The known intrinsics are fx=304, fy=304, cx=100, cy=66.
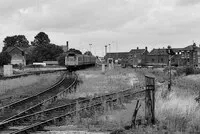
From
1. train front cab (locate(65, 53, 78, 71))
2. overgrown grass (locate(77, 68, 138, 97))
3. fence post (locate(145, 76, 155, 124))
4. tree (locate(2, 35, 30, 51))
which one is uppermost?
tree (locate(2, 35, 30, 51))

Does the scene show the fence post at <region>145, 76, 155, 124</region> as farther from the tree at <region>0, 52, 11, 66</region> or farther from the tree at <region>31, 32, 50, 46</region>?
the tree at <region>31, 32, 50, 46</region>

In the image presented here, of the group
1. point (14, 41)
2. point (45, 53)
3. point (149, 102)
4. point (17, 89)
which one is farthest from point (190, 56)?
point (149, 102)

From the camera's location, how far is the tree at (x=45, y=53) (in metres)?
103

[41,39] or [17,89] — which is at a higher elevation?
[41,39]

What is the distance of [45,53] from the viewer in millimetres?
103812

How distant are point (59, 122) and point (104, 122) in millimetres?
Answer: 1565

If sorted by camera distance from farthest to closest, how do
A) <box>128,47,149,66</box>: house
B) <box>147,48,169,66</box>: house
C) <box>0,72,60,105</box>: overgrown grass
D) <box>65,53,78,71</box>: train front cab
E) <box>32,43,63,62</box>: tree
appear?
1. <box>128,47,149,66</box>: house
2. <box>147,48,169,66</box>: house
3. <box>32,43,63,62</box>: tree
4. <box>65,53,78,71</box>: train front cab
5. <box>0,72,60,105</box>: overgrown grass

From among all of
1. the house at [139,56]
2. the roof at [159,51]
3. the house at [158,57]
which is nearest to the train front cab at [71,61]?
the house at [158,57]

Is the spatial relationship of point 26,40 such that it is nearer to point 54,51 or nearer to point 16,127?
point 54,51

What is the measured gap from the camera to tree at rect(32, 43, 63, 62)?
10314 cm

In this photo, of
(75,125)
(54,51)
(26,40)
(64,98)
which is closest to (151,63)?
(54,51)

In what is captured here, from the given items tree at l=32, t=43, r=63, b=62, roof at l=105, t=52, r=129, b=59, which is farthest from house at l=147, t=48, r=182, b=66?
tree at l=32, t=43, r=63, b=62

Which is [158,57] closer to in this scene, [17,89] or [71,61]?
[71,61]

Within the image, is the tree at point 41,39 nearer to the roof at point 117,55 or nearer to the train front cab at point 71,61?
the roof at point 117,55
